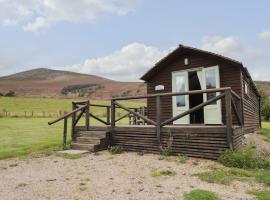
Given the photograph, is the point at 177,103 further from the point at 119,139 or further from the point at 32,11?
the point at 32,11

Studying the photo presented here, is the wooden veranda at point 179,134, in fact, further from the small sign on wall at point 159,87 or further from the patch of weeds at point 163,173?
the small sign on wall at point 159,87

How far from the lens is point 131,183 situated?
5078mm

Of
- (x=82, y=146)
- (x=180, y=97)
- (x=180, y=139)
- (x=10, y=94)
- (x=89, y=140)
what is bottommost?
(x=82, y=146)

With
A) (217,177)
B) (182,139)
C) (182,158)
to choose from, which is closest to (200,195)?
(217,177)

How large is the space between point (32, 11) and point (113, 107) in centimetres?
746

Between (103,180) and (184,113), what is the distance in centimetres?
327

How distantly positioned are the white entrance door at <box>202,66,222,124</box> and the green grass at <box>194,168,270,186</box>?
4414mm

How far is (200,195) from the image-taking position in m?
4.21

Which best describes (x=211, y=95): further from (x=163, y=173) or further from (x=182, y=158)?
(x=163, y=173)

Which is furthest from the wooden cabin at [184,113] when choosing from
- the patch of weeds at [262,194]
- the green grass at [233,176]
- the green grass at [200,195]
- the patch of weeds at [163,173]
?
the green grass at [200,195]

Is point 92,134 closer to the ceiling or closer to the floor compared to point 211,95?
closer to the floor

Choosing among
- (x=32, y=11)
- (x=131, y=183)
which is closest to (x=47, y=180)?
(x=131, y=183)

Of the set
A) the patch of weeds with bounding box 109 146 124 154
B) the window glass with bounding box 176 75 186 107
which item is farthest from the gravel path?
the window glass with bounding box 176 75 186 107

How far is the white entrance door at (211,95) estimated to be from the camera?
1027 cm
